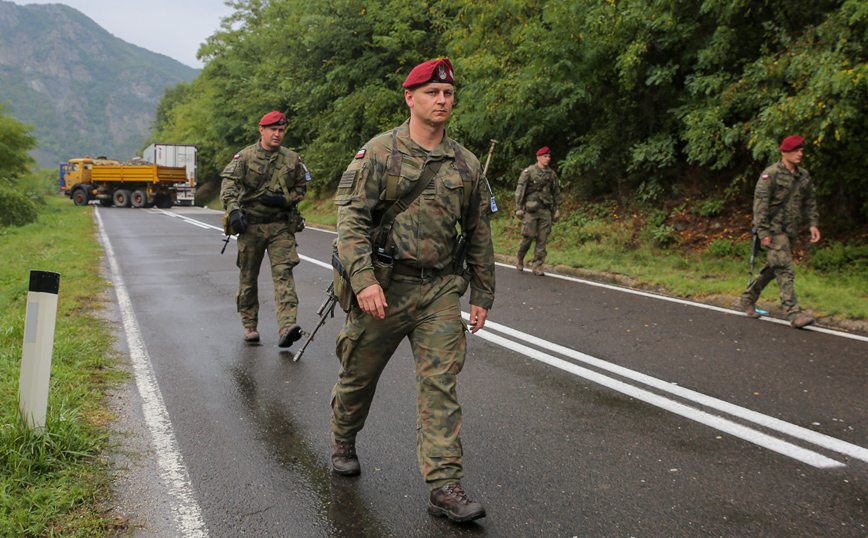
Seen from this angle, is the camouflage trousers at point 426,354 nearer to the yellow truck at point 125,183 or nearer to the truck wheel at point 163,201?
the yellow truck at point 125,183

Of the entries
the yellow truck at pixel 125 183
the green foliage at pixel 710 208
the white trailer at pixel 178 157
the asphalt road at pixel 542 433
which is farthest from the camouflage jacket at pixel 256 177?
the white trailer at pixel 178 157

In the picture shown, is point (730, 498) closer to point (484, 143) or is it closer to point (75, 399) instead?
point (75, 399)

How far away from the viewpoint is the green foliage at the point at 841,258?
368 inches

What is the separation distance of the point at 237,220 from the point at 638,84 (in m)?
10.3

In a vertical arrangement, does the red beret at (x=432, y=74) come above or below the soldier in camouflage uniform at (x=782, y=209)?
above

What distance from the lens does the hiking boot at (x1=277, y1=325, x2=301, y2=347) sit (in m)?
5.99

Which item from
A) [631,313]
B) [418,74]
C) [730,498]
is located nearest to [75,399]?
[418,74]

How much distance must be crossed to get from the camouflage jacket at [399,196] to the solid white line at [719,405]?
2444 mm

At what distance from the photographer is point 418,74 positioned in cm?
308

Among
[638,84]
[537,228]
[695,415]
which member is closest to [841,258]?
[537,228]

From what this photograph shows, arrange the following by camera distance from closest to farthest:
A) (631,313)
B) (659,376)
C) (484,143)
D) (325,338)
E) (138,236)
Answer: (659,376), (325,338), (631,313), (138,236), (484,143)

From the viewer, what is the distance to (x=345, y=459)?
3.52m

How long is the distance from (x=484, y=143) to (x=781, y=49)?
10307 mm

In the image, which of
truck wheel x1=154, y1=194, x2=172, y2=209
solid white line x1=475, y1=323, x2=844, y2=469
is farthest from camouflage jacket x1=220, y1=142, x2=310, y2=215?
truck wheel x1=154, y1=194, x2=172, y2=209
